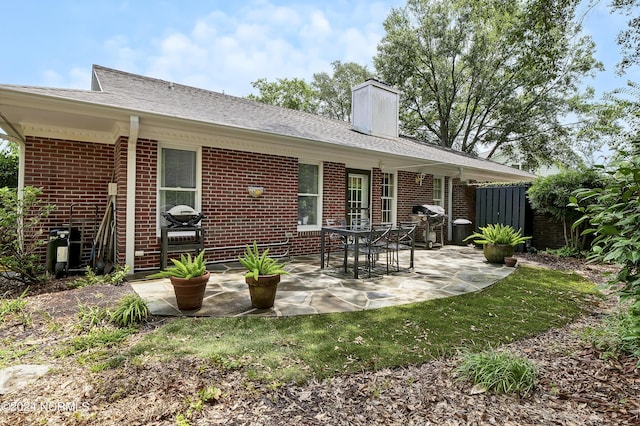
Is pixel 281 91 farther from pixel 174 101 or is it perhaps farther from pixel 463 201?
pixel 174 101

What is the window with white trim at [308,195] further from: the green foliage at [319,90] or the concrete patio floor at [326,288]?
the green foliage at [319,90]

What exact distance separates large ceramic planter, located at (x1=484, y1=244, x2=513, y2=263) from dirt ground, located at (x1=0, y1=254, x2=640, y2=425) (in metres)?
4.59

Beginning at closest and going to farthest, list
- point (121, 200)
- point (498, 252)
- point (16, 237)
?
point (16, 237) → point (121, 200) → point (498, 252)

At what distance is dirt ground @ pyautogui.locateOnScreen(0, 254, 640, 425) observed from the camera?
1.99 metres

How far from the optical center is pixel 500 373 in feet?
7.83

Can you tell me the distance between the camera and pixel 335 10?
9.07 m

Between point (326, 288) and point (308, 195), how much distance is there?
3524 mm

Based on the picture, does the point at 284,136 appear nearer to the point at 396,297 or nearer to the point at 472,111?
the point at 396,297

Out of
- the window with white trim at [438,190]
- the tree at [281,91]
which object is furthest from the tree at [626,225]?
the tree at [281,91]

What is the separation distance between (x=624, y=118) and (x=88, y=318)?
12638 millimetres

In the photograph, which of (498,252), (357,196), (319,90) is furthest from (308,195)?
(319,90)

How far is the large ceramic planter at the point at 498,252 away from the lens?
7098 mm

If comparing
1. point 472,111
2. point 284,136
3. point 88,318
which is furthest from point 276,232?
point 472,111

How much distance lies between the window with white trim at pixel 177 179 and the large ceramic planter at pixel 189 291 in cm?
276
